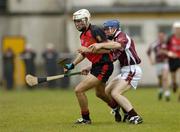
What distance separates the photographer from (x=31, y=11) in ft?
141

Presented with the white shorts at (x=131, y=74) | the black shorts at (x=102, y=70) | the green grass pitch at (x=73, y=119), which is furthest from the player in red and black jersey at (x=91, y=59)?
the green grass pitch at (x=73, y=119)

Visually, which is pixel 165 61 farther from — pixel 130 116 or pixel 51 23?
pixel 51 23

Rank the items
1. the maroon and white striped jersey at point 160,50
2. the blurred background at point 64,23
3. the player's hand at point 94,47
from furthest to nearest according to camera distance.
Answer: the blurred background at point 64,23 < the maroon and white striped jersey at point 160,50 < the player's hand at point 94,47

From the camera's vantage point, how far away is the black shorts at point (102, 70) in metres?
15.8

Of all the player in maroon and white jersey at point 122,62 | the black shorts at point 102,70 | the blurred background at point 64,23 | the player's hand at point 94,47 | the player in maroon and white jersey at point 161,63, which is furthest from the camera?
the blurred background at point 64,23

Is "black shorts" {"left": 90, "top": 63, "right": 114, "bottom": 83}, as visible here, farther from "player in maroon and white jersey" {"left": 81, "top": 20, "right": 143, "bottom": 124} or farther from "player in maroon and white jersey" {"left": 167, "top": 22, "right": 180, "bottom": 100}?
"player in maroon and white jersey" {"left": 167, "top": 22, "right": 180, "bottom": 100}

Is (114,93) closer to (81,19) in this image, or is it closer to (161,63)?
(81,19)

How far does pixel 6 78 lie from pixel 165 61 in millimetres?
12536

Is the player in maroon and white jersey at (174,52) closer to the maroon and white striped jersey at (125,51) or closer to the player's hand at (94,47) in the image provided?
the maroon and white striped jersey at (125,51)

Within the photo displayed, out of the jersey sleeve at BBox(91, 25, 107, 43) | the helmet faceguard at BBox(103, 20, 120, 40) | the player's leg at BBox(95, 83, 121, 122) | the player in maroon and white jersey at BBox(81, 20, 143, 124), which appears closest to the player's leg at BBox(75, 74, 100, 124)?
the player's leg at BBox(95, 83, 121, 122)

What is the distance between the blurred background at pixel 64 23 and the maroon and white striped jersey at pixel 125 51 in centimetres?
2285

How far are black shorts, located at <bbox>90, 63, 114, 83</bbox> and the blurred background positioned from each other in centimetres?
2314

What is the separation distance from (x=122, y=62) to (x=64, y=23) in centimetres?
2645

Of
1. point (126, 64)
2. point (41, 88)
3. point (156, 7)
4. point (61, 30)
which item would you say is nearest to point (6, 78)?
point (41, 88)
